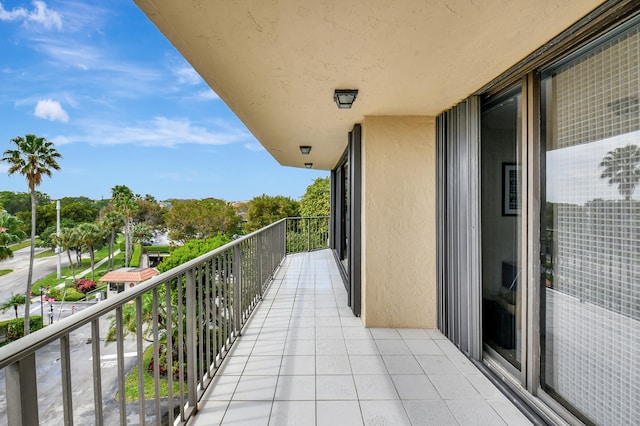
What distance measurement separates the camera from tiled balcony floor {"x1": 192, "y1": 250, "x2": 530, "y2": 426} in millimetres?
1917

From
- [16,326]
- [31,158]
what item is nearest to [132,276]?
[16,326]

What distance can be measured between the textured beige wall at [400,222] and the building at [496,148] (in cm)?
2

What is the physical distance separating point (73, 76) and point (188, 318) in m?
72.8

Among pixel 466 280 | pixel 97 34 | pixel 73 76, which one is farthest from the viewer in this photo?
pixel 73 76

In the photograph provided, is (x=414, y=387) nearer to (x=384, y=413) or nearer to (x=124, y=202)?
(x=384, y=413)

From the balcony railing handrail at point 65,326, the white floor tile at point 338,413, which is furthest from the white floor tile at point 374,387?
the balcony railing handrail at point 65,326

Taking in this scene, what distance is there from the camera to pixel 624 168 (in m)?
1.45

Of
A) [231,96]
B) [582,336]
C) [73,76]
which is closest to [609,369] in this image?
[582,336]

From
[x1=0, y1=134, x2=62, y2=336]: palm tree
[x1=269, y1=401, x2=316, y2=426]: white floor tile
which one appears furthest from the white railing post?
[x1=0, y1=134, x2=62, y2=336]: palm tree

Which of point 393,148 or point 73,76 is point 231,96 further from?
point 73,76

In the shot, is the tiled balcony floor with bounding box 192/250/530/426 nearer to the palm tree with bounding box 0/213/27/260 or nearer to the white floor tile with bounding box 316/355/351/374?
A: the white floor tile with bounding box 316/355/351/374

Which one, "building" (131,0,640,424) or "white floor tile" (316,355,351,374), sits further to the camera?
"white floor tile" (316,355,351,374)

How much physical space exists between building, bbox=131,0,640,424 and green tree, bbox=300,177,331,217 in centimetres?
1742

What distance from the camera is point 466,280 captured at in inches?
105
